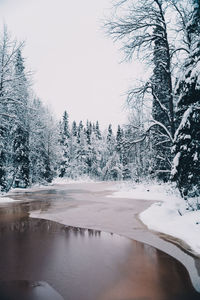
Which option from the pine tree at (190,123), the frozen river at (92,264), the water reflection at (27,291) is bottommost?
the frozen river at (92,264)

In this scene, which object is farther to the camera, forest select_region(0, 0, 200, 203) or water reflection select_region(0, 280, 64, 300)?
forest select_region(0, 0, 200, 203)

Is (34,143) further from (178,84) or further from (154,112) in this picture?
(178,84)

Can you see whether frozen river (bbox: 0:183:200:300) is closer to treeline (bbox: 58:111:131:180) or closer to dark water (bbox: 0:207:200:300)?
dark water (bbox: 0:207:200:300)

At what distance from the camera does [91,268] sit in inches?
201

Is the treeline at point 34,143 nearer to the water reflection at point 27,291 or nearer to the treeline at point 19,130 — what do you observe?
the treeline at point 19,130

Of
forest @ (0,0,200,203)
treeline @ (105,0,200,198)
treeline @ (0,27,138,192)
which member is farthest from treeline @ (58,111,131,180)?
treeline @ (105,0,200,198)

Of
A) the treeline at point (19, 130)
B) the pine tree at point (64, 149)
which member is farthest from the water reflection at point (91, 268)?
the pine tree at point (64, 149)

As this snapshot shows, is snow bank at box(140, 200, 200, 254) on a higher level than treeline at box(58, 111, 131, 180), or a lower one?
lower

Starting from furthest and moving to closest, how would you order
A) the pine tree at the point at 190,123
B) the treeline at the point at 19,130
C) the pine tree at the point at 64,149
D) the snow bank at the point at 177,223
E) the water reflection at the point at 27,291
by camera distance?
the pine tree at the point at 64,149 < the treeline at the point at 19,130 < the pine tree at the point at 190,123 < the snow bank at the point at 177,223 < the water reflection at the point at 27,291

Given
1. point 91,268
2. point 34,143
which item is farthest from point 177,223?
point 34,143

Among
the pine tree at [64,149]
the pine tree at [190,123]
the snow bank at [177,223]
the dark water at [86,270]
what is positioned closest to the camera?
the dark water at [86,270]

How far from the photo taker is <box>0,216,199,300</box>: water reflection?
407cm

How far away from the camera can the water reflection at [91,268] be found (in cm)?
407

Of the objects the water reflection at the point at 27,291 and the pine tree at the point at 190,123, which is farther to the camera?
the pine tree at the point at 190,123
